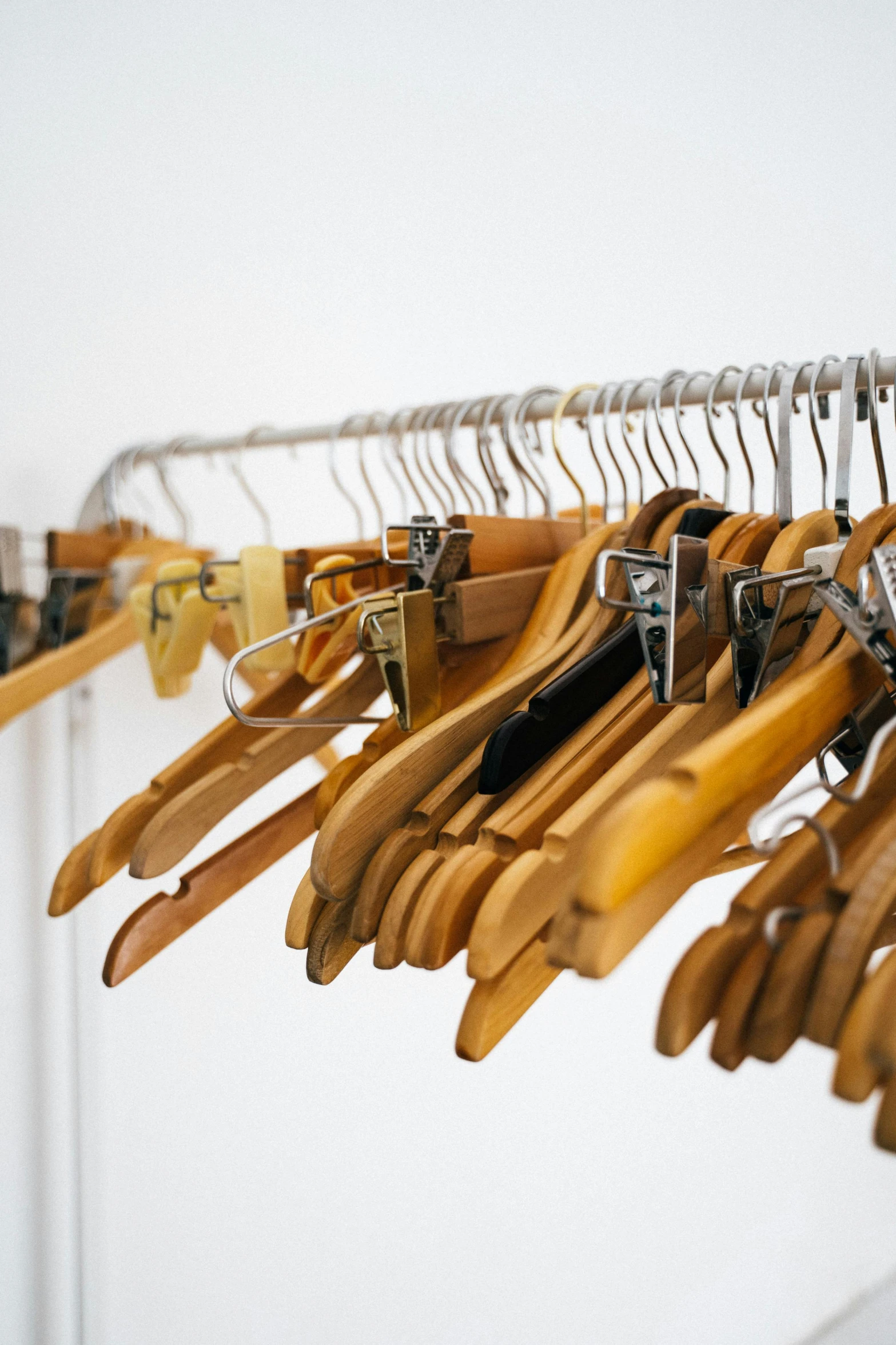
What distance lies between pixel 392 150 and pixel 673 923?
128 cm

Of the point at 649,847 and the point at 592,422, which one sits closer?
the point at 649,847

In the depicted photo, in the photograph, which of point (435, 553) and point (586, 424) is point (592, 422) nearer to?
point (586, 424)

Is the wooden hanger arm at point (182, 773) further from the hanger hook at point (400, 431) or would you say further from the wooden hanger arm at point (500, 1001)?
the wooden hanger arm at point (500, 1001)

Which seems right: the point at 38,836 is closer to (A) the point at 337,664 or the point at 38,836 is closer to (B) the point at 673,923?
(A) the point at 337,664

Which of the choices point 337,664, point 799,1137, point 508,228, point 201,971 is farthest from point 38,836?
point 799,1137

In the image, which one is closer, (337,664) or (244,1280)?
(337,664)

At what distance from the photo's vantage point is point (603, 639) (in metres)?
0.66

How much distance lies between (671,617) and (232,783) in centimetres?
34

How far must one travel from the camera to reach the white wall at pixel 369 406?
4.20ft

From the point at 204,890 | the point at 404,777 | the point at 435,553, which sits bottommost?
the point at 204,890

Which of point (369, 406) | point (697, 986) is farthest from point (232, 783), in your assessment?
point (369, 406)

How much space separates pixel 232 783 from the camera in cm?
74

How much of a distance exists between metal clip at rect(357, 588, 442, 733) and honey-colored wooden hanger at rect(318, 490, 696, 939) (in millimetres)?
54

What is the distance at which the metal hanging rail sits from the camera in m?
0.65
